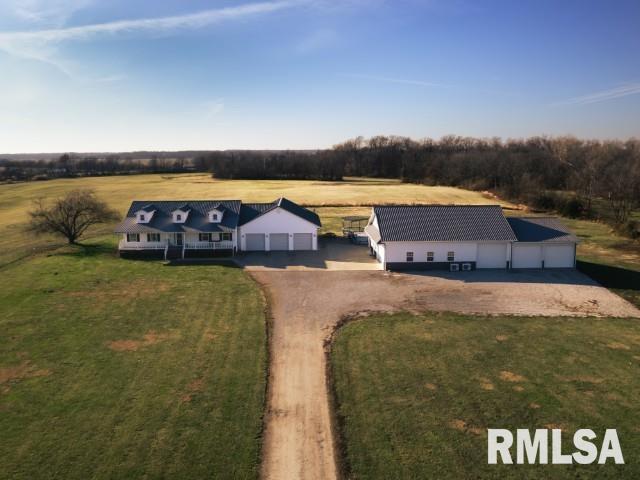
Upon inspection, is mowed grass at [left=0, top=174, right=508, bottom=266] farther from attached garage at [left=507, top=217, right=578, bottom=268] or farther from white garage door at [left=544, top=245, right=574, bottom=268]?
white garage door at [left=544, top=245, right=574, bottom=268]

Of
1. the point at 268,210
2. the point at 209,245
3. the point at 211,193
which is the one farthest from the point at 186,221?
the point at 211,193

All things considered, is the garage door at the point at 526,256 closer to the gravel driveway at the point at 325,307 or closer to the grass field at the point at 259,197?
the gravel driveway at the point at 325,307

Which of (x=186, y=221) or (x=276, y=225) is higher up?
(x=186, y=221)

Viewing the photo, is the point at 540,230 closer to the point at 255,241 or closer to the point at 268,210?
the point at 268,210

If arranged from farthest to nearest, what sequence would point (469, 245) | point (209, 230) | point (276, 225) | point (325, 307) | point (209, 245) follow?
point (276, 225) < point (209, 245) < point (209, 230) < point (469, 245) < point (325, 307)

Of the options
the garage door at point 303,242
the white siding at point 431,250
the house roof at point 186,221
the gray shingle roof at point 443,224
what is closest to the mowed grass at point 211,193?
the house roof at point 186,221

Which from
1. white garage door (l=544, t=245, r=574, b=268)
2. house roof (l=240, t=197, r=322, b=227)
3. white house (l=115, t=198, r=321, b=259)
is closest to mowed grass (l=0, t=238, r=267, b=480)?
white house (l=115, t=198, r=321, b=259)

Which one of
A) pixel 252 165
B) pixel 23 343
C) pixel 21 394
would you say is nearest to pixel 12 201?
pixel 252 165
